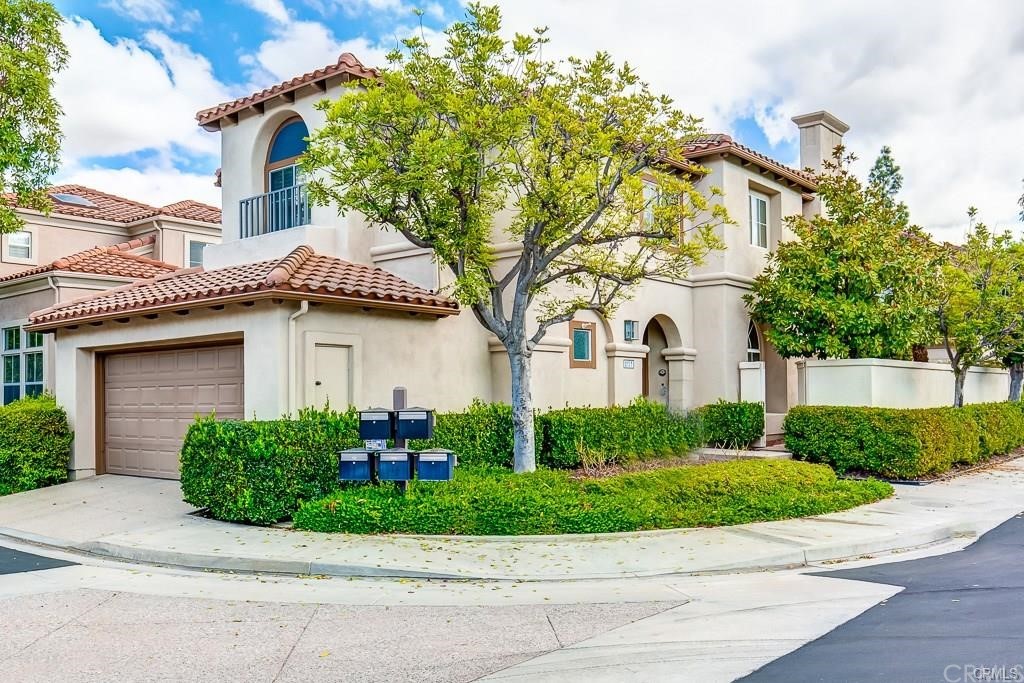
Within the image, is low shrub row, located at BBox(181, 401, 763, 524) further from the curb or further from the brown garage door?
the brown garage door

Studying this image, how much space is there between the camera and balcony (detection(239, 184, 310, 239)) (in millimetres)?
16984

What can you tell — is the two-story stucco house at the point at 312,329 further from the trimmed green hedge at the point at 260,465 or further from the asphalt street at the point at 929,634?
the asphalt street at the point at 929,634

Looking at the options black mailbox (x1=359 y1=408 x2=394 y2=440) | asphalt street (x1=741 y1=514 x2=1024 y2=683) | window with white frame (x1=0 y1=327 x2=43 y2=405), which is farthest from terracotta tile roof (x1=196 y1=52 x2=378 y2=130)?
asphalt street (x1=741 y1=514 x2=1024 y2=683)

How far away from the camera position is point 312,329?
13.2m

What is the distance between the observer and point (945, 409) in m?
16.9

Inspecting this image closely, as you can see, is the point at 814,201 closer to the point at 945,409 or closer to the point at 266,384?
the point at 945,409

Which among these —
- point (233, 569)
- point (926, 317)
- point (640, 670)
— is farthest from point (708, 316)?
point (640, 670)

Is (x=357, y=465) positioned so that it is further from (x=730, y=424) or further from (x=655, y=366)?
(x=655, y=366)

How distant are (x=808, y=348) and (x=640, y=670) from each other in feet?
46.0

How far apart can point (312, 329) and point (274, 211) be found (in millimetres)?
5233

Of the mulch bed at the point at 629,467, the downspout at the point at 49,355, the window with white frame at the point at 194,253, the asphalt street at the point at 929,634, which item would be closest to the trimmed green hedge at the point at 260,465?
the mulch bed at the point at 629,467

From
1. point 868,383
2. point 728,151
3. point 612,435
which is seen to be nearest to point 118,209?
point 728,151

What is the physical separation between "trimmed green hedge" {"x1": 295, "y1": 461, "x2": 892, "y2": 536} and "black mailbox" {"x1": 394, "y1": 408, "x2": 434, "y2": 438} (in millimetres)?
715

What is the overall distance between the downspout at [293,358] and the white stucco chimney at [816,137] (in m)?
15.8
